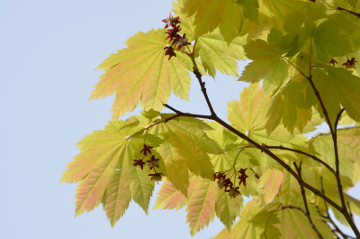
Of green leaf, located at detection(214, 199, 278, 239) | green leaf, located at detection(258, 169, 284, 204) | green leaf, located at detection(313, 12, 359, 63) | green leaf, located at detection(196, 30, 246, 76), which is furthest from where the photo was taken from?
green leaf, located at detection(258, 169, 284, 204)

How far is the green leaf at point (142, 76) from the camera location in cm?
153

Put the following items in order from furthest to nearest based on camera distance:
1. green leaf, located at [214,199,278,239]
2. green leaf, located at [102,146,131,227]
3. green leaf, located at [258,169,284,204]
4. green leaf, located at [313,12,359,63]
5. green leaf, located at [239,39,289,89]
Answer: green leaf, located at [258,169,284,204]
green leaf, located at [214,199,278,239]
green leaf, located at [102,146,131,227]
green leaf, located at [239,39,289,89]
green leaf, located at [313,12,359,63]

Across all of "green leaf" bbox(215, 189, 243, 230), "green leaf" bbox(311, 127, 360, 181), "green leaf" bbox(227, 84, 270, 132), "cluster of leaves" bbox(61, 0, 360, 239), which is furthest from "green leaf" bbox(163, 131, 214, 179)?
"green leaf" bbox(311, 127, 360, 181)

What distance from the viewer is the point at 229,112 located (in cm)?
175

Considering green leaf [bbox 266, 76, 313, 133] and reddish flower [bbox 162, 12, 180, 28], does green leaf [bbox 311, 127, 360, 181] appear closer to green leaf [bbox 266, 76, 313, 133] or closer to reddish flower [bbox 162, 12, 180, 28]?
green leaf [bbox 266, 76, 313, 133]

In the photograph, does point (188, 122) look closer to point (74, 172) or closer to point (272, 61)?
point (272, 61)

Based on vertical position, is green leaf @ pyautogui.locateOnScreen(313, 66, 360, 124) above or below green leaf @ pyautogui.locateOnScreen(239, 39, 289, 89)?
below

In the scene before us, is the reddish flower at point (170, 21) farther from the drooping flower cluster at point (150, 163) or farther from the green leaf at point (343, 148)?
the green leaf at point (343, 148)

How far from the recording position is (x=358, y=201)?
2793 millimetres

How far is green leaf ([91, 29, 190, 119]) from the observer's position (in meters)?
1.53

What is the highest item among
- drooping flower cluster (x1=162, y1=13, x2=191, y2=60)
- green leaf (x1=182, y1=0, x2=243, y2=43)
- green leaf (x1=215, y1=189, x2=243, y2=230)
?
drooping flower cluster (x1=162, y1=13, x2=191, y2=60)

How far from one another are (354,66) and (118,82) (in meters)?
1.03

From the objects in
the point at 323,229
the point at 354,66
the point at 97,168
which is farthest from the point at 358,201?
the point at 97,168

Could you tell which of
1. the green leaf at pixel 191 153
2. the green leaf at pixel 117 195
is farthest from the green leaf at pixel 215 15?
the green leaf at pixel 117 195
